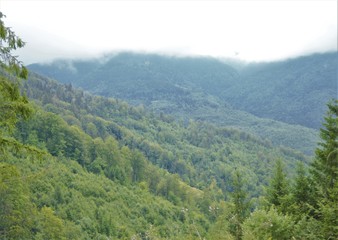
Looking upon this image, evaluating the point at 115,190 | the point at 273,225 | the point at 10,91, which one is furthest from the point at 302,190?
the point at 115,190

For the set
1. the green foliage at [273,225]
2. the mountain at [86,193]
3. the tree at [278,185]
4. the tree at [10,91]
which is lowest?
the mountain at [86,193]

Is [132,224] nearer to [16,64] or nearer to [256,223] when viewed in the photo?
[256,223]

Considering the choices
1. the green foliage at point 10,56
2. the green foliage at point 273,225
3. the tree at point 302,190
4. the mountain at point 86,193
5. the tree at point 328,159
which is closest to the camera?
the green foliage at point 10,56

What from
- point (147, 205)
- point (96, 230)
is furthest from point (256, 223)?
point (147, 205)

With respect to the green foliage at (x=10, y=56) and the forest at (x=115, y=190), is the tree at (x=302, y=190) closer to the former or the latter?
the forest at (x=115, y=190)

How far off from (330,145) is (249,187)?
15063 centimetres

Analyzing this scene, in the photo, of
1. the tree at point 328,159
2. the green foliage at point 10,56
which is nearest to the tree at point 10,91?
the green foliage at point 10,56

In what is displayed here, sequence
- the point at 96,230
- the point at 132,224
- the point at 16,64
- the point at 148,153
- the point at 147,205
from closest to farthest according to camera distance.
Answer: the point at 16,64
the point at 96,230
the point at 132,224
the point at 147,205
the point at 148,153

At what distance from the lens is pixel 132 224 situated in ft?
272

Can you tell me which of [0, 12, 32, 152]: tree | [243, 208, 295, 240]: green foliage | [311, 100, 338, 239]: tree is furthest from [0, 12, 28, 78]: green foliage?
[311, 100, 338, 239]: tree

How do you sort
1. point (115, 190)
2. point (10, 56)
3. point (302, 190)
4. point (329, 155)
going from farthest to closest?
1. point (115, 190)
2. point (302, 190)
3. point (329, 155)
4. point (10, 56)

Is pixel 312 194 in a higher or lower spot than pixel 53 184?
higher

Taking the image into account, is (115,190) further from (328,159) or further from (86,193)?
(328,159)

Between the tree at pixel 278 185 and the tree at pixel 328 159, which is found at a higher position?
the tree at pixel 328 159
